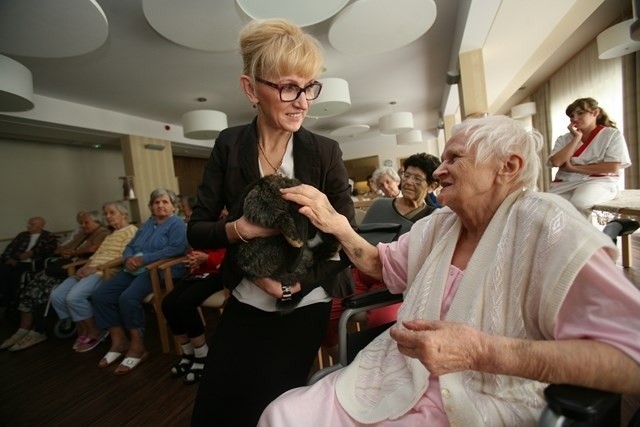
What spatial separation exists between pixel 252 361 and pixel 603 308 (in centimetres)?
92

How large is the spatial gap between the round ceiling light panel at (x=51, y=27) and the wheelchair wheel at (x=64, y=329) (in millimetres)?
2595

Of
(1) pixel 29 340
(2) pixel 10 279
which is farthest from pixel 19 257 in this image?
(1) pixel 29 340

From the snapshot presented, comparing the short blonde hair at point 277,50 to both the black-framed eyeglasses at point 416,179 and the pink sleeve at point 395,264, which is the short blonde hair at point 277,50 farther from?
the black-framed eyeglasses at point 416,179

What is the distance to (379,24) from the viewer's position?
288cm

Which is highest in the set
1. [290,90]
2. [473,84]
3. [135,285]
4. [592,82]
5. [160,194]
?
[592,82]

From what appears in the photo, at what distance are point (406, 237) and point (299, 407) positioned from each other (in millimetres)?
682

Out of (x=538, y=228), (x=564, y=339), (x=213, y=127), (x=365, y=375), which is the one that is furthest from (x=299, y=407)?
(x=213, y=127)

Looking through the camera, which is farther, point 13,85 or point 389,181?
point 389,181

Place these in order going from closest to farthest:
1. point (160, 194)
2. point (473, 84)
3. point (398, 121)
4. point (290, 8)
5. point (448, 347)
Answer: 1. point (448, 347)
2. point (290, 8)
3. point (160, 194)
4. point (473, 84)
5. point (398, 121)

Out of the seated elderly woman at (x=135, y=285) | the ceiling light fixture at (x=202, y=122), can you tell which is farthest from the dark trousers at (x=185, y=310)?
the ceiling light fixture at (x=202, y=122)

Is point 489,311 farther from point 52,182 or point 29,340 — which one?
point 52,182

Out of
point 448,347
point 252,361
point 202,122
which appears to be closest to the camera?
point 448,347

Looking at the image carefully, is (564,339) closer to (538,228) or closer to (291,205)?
(538,228)

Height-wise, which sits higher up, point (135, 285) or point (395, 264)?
point (395, 264)
